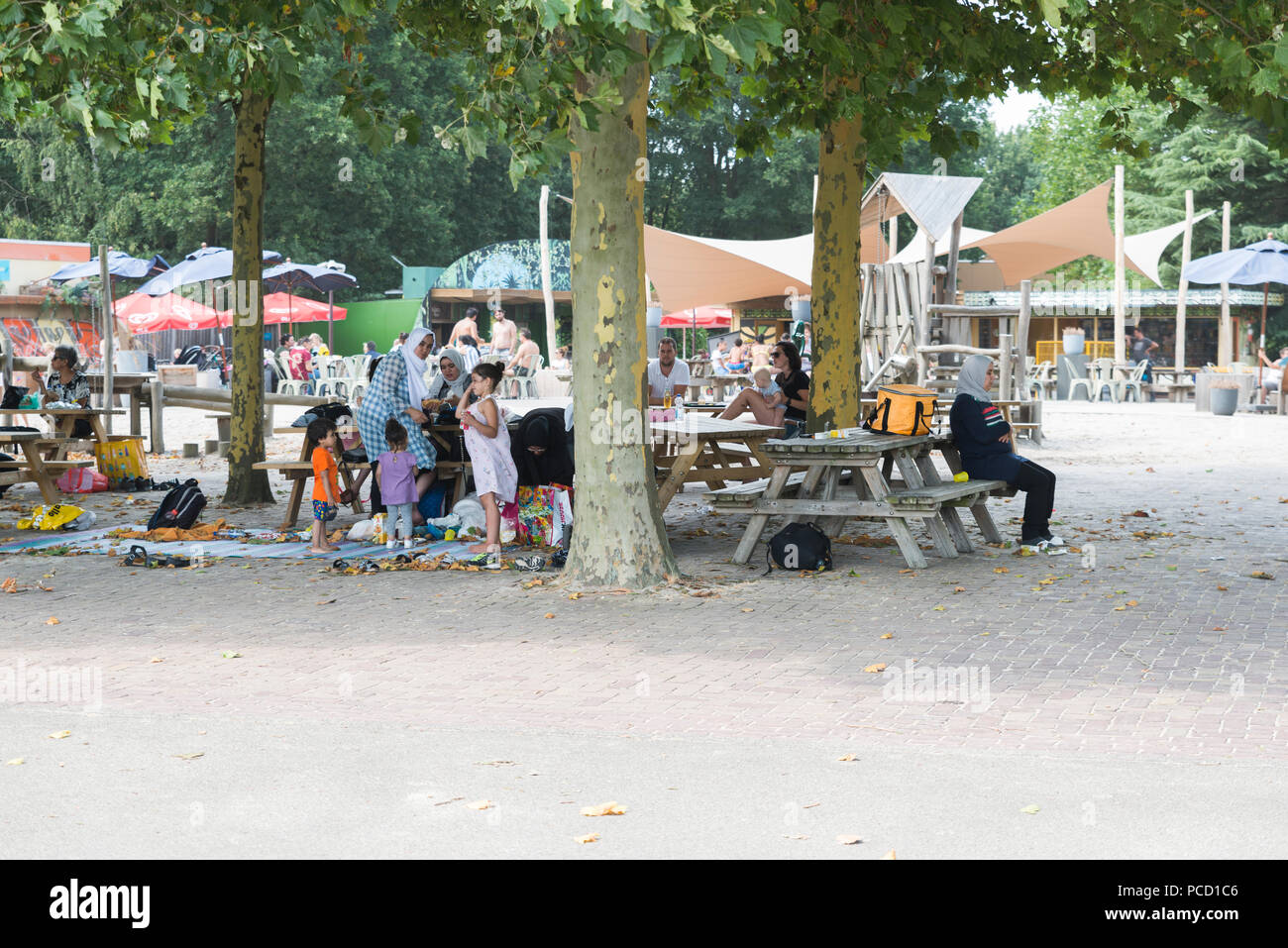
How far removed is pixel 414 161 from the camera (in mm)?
46969

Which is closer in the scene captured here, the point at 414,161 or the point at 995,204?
the point at 414,161

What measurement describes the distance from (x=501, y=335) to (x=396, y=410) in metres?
13.7

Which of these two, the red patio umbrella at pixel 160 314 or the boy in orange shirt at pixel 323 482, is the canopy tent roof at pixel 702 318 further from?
the boy in orange shirt at pixel 323 482

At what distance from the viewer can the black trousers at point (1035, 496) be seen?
10234mm

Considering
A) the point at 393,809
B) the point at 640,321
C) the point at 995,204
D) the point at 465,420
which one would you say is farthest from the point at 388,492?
the point at 995,204

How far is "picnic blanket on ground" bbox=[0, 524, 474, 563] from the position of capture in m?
10.1

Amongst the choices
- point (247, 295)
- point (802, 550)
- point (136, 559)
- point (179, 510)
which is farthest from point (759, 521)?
point (247, 295)

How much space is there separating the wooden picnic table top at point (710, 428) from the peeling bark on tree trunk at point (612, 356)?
1.68 m

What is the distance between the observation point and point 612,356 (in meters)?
8.43

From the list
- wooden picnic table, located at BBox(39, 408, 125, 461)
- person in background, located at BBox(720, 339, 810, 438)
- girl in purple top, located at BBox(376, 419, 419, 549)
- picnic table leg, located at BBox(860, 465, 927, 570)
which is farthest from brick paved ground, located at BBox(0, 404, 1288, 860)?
wooden picnic table, located at BBox(39, 408, 125, 461)

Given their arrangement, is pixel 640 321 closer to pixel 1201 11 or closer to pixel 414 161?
pixel 1201 11

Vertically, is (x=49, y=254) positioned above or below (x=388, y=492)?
above

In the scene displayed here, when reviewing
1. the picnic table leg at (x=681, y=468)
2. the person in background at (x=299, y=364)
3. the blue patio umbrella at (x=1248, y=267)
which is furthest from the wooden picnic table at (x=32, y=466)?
the blue patio umbrella at (x=1248, y=267)

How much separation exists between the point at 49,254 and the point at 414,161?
52.6 feet
